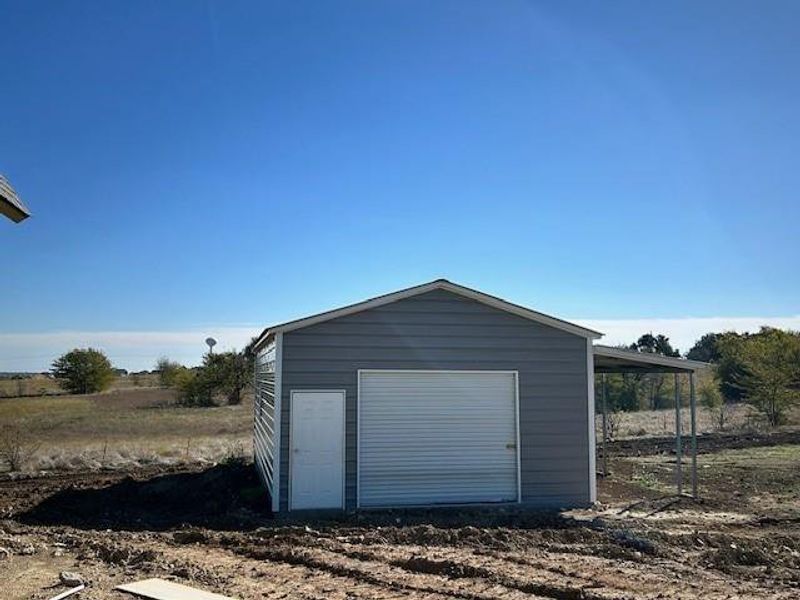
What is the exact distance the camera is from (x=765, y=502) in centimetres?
1195

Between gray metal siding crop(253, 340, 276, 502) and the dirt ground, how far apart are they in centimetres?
51

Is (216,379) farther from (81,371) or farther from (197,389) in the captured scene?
(81,371)

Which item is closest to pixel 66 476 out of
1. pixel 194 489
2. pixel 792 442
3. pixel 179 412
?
pixel 194 489

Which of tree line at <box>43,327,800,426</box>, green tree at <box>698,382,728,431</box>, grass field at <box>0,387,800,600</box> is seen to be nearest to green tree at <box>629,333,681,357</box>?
tree line at <box>43,327,800,426</box>

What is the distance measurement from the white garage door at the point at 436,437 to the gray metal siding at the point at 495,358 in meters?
0.20

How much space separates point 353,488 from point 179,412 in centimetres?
2252

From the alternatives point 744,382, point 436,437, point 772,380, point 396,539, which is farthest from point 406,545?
point 744,382

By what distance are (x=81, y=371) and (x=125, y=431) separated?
24.9 meters

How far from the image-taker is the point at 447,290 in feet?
39.5

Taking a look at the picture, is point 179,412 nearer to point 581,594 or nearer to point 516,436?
point 516,436

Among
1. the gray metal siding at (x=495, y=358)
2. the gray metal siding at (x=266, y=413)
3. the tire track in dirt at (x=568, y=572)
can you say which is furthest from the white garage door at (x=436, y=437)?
the tire track in dirt at (x=568, y=572)

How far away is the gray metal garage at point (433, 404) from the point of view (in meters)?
11.4

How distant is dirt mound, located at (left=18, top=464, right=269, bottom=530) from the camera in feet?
34.5

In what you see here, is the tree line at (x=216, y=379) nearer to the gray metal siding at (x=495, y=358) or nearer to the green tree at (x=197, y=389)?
the green tree at (x=197, y=389)
